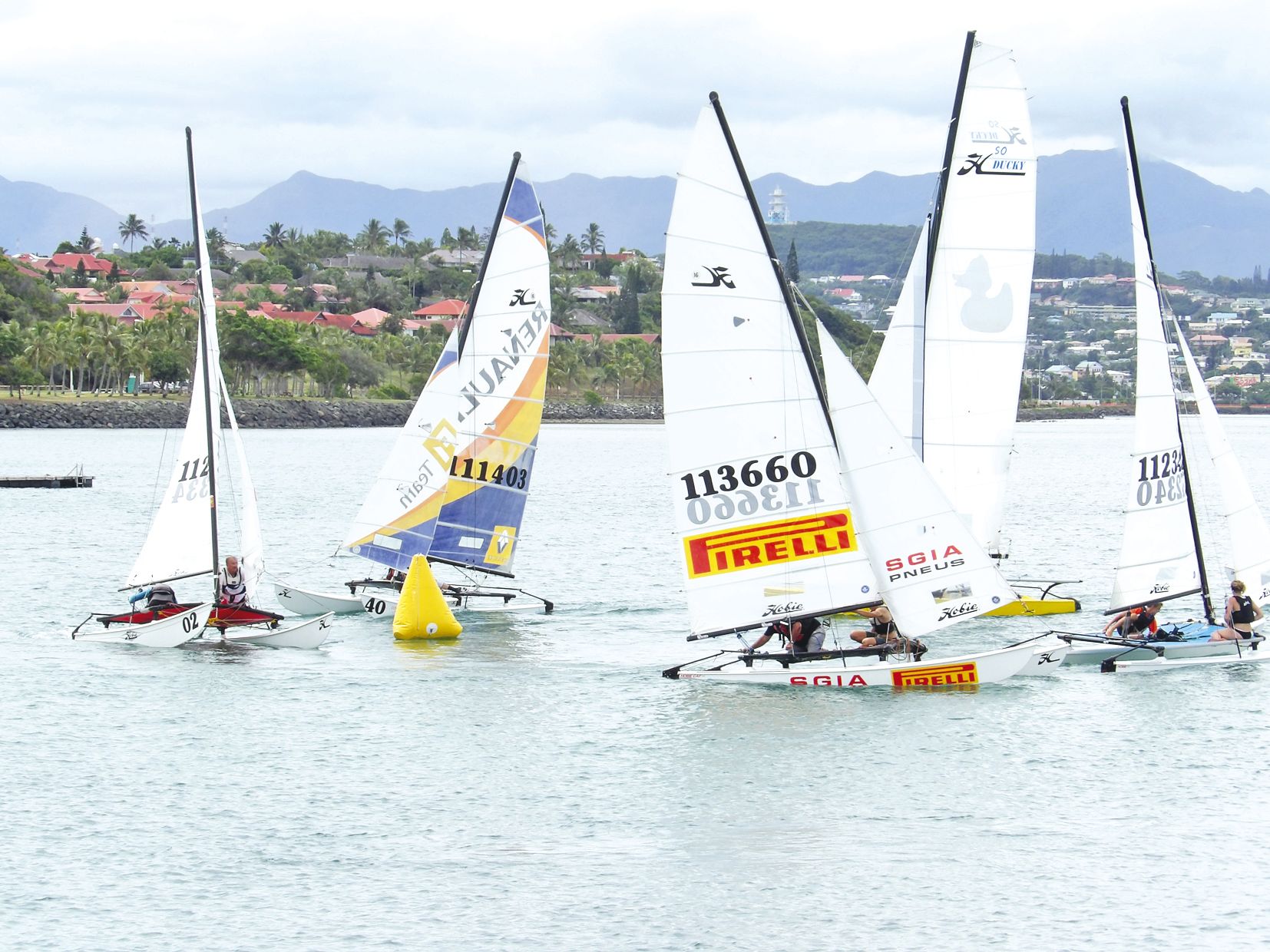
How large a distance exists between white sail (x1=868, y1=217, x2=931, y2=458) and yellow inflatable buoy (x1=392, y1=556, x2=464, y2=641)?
34.8ft

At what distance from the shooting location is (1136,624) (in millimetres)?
31094

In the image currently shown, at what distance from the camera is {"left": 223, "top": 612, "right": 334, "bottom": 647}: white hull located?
1314 inches

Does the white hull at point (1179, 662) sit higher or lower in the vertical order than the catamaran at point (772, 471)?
lower

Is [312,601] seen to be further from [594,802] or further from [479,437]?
[594,802]

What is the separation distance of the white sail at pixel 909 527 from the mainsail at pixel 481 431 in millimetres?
12009

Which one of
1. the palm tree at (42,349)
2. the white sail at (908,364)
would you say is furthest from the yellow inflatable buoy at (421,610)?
the palm tree at (42,349)

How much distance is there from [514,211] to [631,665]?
10661 mm

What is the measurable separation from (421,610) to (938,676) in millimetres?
12359

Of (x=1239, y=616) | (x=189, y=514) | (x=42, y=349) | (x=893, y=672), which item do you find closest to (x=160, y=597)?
(x=189, y=514)

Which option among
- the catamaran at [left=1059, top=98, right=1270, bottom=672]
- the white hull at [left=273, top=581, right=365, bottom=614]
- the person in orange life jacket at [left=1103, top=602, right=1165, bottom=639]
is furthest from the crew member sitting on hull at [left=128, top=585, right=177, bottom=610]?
the person in orange life jacket at [left=1103, top=602, right=1165, bottom=639]

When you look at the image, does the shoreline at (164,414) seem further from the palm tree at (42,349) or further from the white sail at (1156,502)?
the white sail at (1156,502)

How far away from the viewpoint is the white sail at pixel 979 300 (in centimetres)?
3344

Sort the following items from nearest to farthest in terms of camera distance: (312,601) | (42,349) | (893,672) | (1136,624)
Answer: (893,672) → (1136,624) → (312,601) → (42,349)

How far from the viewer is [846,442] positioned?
86.8 ft
